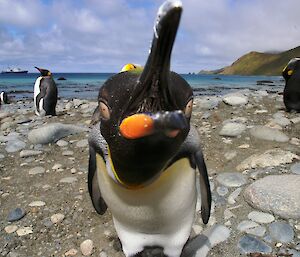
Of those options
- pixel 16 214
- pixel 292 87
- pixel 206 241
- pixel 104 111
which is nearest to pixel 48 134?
pixel 16 214

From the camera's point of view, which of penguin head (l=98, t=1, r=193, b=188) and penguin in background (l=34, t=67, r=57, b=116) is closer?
penguin head (l=98, t=1, r=193, b=188)

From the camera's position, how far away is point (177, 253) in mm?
1912

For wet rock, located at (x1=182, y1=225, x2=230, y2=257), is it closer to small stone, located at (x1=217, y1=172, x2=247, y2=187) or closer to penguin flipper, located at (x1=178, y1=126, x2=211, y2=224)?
penguin flipper, located at (x1=178, y1=126, x2=211, y2=224)

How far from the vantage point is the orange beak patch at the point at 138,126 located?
100cm

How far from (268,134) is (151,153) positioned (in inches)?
120

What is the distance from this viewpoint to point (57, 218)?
106 inches

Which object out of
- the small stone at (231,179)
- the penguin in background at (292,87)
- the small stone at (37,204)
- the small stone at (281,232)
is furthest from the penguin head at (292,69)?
the small stone at (37,204)

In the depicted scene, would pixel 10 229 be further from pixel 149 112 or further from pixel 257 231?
pixel 149 112

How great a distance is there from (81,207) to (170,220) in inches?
Answer: 50.8

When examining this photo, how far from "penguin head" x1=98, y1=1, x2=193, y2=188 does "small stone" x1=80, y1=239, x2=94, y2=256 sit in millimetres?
1123

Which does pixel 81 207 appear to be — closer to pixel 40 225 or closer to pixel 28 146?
pixel 40 225

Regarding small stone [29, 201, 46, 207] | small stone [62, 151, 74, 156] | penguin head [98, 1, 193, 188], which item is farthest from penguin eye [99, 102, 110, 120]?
small stone [62, 151, 74, 156]

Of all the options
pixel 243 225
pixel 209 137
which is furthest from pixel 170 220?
pixel 209 137

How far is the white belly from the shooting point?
1.57 metres
